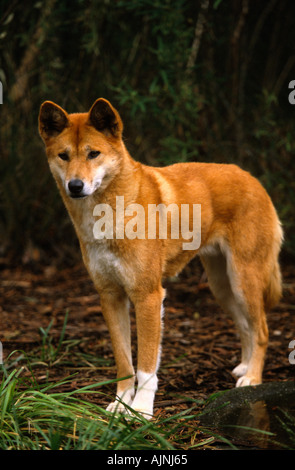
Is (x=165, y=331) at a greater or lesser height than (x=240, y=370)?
lesser

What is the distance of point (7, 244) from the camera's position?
6.56 m

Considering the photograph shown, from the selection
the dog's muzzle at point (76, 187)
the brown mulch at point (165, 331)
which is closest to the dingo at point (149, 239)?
the dog's muzzle at point (76, 187)

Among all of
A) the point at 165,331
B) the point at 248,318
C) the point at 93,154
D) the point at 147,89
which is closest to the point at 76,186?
the point at 93,154

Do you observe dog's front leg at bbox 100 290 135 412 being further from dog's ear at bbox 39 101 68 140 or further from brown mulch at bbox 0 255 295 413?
dog's ear at bbox 39 101 68 140

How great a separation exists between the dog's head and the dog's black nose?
0.08 feet

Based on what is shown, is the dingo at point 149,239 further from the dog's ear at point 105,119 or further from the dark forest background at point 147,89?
the dark forest background at point 147,89

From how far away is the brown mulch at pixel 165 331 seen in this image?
146 inches

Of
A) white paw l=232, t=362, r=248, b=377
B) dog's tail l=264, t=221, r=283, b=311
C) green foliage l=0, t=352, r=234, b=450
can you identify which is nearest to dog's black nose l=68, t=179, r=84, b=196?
green foliage l=0, t=352, r=234, b=450

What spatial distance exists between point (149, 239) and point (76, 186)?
0.58m

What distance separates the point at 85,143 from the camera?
306 cm

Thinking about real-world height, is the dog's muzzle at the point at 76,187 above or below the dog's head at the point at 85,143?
below

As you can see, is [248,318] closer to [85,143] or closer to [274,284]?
[274,284]

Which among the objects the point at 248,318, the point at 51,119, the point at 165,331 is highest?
the point at 51,119
